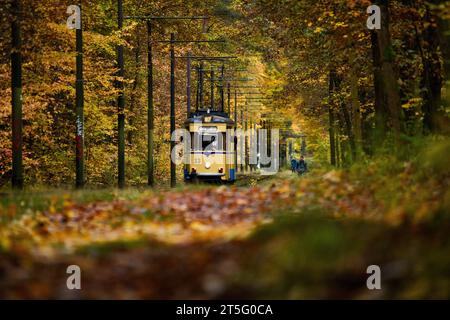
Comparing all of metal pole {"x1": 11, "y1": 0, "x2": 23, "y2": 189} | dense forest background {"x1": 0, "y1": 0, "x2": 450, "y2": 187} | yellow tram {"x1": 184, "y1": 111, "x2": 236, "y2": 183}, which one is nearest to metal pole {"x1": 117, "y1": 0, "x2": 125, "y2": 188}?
dense forest background {"x1": 0, "y1": 0, "x2": 450, "y2": 187}

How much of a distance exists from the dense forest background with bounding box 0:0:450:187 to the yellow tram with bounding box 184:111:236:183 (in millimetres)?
3347

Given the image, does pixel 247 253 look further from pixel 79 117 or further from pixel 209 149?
pixel 209 149

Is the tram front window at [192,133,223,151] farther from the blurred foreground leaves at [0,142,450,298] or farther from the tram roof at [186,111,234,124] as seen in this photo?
the blurred foreground leaves at [0,142,450,298]

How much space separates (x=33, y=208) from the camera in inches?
497

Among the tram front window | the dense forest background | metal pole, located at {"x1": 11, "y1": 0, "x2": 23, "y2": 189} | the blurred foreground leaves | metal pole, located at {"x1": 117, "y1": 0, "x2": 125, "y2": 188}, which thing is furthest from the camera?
the tram front window

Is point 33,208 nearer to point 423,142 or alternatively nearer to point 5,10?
point 423,142

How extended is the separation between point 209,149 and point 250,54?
19246 millimetres

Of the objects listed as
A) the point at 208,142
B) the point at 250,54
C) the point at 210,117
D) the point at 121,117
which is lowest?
the point at 208,142

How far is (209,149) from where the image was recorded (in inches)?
1510

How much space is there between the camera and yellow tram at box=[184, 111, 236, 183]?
125 ft

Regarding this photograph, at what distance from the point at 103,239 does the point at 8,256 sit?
149 centimetres

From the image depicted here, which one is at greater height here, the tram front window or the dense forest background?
the dense forest background

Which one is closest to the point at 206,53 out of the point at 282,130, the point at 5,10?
the point at 5,10

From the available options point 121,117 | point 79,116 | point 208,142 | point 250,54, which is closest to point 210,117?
point 208,142
